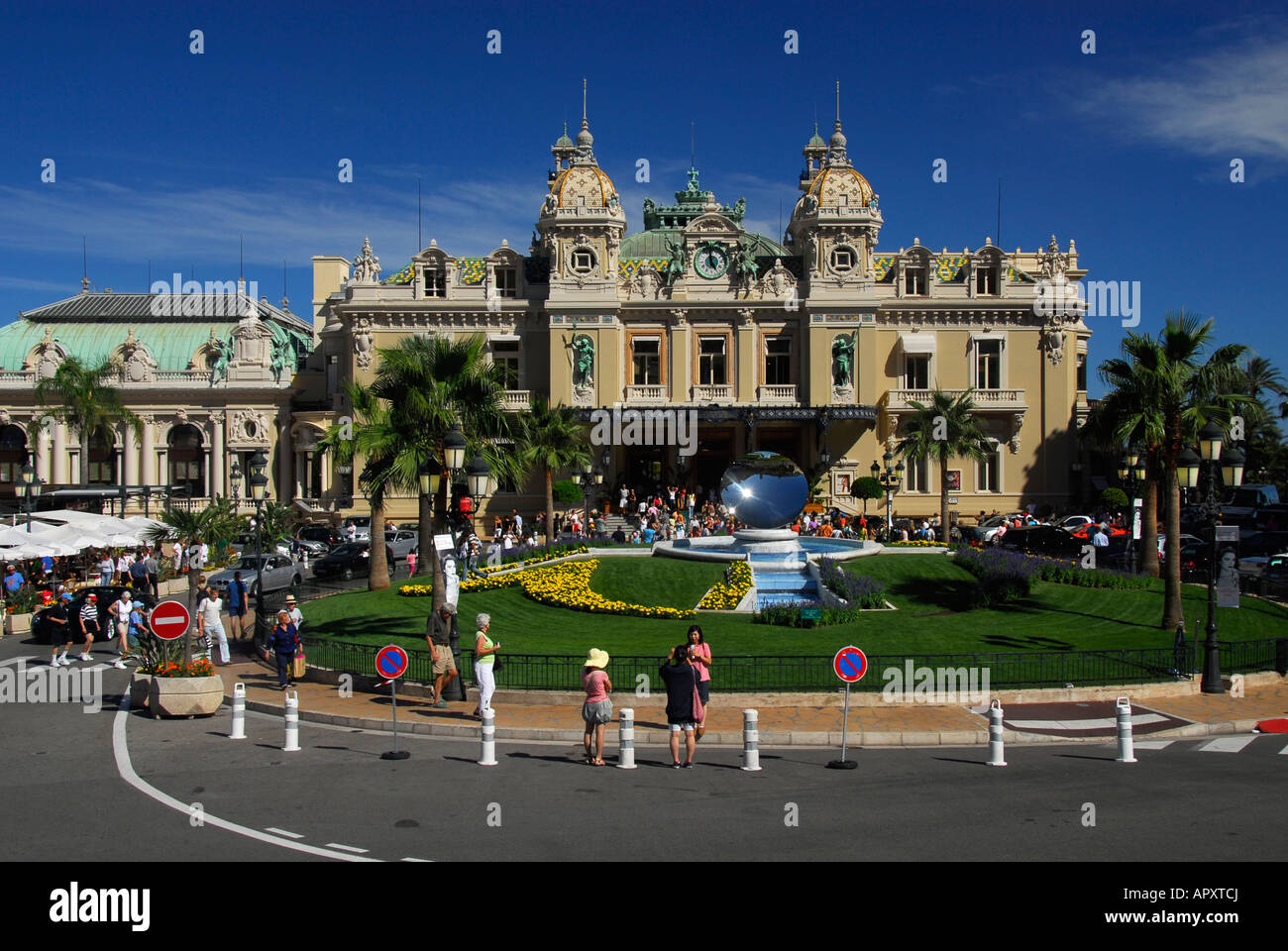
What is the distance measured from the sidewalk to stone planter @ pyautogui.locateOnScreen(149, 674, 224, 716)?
1.01 metres

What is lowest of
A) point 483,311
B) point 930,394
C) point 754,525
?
point 754,525

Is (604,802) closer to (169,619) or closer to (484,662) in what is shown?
(484,662)

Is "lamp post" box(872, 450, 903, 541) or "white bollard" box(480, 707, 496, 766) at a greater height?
"lamp post" box(872, 450, 903, 541)

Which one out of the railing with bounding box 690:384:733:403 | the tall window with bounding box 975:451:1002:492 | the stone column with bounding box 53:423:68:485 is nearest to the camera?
the railing with bounding box 690:384:733:403

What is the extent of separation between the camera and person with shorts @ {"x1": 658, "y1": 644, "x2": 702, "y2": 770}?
560 inches

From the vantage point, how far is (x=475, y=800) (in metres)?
12.7

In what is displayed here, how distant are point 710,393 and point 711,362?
6.20ft

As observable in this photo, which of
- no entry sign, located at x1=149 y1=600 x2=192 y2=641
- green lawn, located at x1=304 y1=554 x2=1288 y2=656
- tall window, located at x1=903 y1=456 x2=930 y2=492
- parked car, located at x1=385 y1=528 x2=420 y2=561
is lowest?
green lawn, located at x1=304 y1=554 x2=1288 y2=656

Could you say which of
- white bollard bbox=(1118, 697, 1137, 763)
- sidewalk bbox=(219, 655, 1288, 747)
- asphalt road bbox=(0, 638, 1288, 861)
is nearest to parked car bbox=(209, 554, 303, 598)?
sidewalk bbox=(219, 655, 1288, 747)

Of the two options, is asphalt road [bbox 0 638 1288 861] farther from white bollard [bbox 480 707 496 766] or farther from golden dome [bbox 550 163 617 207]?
golden dome [bbox 550 163 617 207]

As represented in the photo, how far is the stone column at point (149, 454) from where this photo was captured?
194 ft
